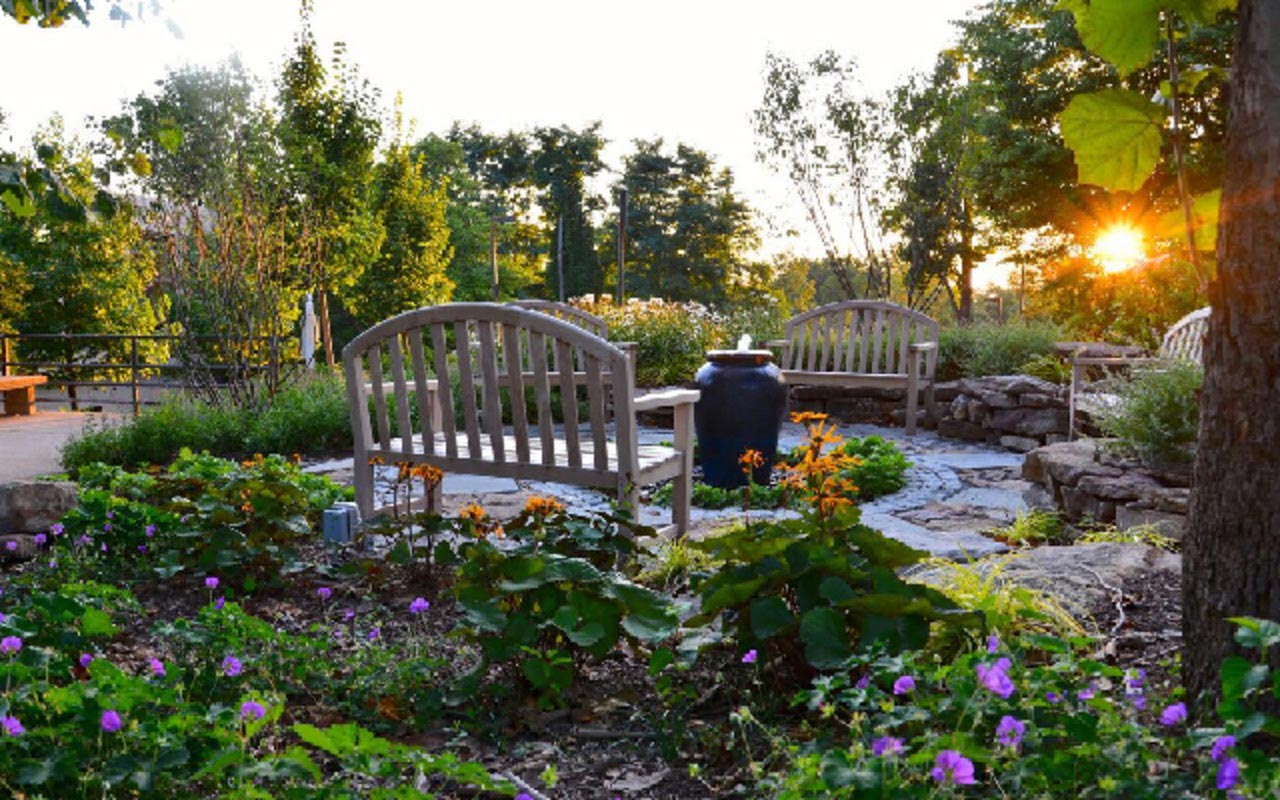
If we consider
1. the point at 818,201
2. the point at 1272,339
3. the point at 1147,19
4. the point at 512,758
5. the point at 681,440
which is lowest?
the point at 512,758

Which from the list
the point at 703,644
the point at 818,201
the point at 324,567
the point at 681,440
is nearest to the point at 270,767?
the point at 703,644

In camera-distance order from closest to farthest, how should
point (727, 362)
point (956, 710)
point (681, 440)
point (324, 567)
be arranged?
1. point (956, 710)
2. point (324, 567)
3. point (681, 440)
4. point (727, 362)

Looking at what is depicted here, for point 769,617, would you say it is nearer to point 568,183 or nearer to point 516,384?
point 516,384

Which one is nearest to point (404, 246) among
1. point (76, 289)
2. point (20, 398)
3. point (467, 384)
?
point (76, 289)

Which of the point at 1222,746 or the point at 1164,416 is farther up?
the point at 1164,416

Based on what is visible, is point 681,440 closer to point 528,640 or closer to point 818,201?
point 528,640

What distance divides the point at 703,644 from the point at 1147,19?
1.46m

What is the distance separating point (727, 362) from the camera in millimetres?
5633

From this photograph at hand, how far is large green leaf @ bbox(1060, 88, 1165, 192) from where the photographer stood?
1.51 m

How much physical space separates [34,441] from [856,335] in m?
7.05

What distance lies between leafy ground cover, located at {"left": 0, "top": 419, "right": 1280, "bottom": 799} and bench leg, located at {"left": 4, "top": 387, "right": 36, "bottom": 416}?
9456 millimetres

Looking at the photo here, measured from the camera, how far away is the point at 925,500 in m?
5.34

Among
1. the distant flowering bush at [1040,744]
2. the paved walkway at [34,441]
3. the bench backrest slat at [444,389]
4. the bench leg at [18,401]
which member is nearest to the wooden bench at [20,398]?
the bench leg at [18,401]

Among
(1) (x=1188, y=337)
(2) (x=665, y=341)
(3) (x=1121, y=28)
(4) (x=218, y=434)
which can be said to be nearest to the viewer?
(3) (x=1121, y=28)
